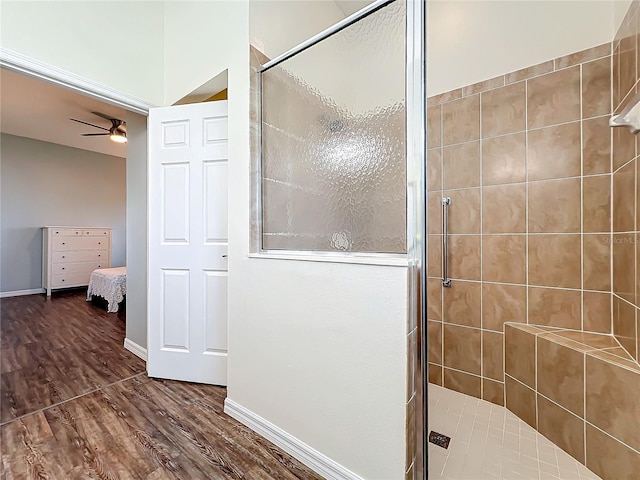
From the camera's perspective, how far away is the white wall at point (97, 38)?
5.48 ft

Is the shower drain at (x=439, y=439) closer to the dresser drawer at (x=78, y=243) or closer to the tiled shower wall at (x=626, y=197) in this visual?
the tiled shower wall at (x=626, y=197)

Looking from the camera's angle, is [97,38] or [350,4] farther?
[350,4]

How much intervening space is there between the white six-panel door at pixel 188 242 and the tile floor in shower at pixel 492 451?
1.42 m

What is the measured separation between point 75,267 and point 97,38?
16.0 feet

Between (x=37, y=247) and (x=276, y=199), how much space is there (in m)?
5.90

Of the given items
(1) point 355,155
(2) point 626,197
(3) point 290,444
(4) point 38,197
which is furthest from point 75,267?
(2) point 626,197

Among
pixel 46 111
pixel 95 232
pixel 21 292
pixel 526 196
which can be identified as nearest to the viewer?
pixel 526 196

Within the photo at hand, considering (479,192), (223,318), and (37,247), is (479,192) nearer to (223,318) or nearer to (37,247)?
(223,318)

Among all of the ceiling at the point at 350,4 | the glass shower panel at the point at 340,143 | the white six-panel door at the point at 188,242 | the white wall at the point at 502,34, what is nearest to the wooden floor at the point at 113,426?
the white six-panel door at the point at 188,242

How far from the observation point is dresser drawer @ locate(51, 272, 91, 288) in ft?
16.9

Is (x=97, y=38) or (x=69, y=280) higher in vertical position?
(x=97, y=38)

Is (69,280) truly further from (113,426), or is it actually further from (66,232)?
(113,426)

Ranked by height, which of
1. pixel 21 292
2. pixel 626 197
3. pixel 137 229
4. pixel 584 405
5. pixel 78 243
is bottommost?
pixel 21 292

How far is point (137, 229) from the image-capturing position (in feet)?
8.65
